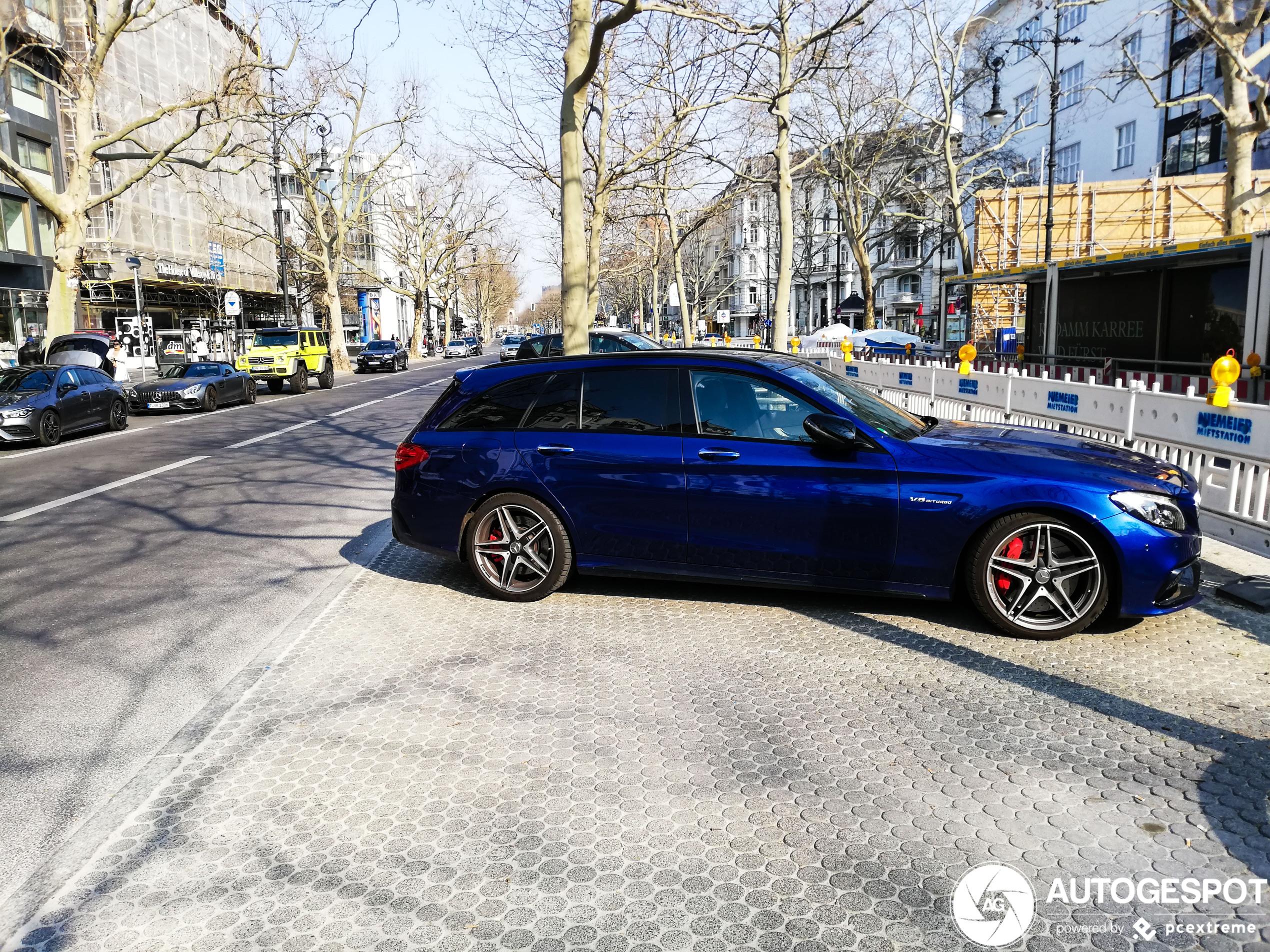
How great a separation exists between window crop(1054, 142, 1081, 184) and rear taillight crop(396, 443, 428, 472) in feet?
185

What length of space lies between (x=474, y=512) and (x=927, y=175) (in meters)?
67.6

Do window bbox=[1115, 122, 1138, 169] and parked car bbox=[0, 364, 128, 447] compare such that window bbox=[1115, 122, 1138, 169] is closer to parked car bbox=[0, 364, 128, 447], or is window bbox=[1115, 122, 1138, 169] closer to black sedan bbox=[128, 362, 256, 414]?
black sedan bbox=[128, 362, 256, 414]

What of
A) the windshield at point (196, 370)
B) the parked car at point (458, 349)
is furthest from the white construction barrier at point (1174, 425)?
the parked car at point (458, 349)

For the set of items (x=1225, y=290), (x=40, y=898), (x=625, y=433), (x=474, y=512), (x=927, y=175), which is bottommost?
(x=40, y=898)

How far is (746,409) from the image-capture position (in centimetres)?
571

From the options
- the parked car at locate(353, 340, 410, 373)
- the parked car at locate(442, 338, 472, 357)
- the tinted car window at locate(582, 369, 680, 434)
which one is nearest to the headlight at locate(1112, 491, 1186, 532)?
the tinted car window at locate(582, 369, 680, 434)

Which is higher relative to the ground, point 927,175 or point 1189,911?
point 927,175

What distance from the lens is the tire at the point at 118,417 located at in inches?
693

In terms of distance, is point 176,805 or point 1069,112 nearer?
point 176,805

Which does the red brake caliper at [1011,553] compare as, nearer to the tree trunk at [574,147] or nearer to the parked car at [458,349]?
the tree trunk at [574,147]

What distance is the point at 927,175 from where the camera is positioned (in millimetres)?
66188

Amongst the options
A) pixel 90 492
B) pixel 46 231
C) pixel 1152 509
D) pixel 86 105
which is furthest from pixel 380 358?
pixel 1152 509

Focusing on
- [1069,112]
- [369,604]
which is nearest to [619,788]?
[369,604]

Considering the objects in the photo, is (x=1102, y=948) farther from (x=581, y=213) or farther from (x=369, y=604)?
(x=581, y=213)
